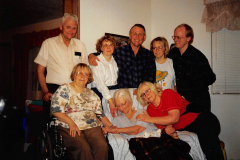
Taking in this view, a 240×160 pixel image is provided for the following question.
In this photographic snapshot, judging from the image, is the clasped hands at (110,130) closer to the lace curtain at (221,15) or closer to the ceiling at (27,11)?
the lace curtain at (221,15)

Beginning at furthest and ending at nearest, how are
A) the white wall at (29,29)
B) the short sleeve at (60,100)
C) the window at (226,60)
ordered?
1. the white wall at (29,29)
2. the window at (226,60)
3. the short sleeve at (60,100)

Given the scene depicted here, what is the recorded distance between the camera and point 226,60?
3.26 meters

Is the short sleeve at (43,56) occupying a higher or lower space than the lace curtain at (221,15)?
lower

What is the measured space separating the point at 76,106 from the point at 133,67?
1.00 m

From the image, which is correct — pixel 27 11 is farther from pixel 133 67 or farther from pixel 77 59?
pixel 133 67

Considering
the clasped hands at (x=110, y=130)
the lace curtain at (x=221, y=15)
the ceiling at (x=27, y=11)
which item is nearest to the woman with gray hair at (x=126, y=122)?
the clasped hands at (x=110, y=130)

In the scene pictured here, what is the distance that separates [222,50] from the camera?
3.29 m

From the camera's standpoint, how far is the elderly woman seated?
1702 mm

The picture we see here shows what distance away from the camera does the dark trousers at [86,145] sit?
64.9 inches

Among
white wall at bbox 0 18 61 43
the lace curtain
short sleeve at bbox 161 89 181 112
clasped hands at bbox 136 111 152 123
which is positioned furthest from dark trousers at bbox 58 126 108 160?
white wall at bbox 0 18 61 43

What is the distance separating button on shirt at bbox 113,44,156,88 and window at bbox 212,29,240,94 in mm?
1478

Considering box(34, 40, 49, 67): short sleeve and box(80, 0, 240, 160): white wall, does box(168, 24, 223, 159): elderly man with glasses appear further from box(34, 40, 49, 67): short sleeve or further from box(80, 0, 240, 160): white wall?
box(34, 40, 49, 67): short sleeve

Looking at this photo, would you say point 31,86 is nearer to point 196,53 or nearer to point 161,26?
point 161,26

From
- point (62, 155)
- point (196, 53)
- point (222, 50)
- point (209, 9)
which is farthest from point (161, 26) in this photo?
point (62, 155)
